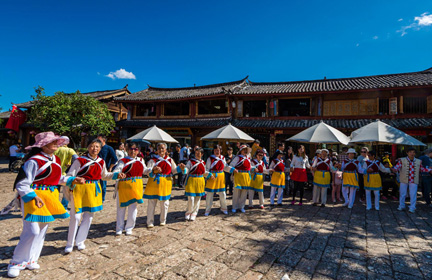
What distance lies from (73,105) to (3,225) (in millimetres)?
10771

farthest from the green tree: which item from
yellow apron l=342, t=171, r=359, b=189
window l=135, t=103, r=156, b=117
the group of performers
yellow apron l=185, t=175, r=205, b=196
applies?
yellow apron l=342, t=171, r=359, b=189

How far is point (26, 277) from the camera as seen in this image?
2.63 meters

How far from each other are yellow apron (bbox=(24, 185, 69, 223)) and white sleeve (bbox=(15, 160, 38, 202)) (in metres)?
0.09

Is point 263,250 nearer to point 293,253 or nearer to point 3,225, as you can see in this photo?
point 293,253

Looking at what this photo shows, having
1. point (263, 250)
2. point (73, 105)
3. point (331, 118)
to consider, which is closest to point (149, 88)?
point (73, 105)

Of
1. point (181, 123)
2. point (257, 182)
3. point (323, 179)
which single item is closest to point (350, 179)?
point (323, 179)

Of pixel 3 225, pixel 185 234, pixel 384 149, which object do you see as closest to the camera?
pixel 185 234

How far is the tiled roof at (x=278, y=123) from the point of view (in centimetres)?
1174

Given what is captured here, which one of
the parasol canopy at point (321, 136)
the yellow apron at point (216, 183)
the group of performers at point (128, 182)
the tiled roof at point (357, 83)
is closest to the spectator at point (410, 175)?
the group of performers at point (128, 182)

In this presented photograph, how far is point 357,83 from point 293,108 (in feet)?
15.2

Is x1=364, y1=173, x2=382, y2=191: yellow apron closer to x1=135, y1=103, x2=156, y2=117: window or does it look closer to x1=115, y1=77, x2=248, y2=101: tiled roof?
x1=115, y1=77, x2=248, y2=101: tiled roof

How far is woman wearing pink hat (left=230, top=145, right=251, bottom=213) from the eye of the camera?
5652 millimetres

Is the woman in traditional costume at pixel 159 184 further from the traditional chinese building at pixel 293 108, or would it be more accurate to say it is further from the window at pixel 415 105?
the window at pixel 415 105

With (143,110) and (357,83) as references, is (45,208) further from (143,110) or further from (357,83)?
(143,110)
